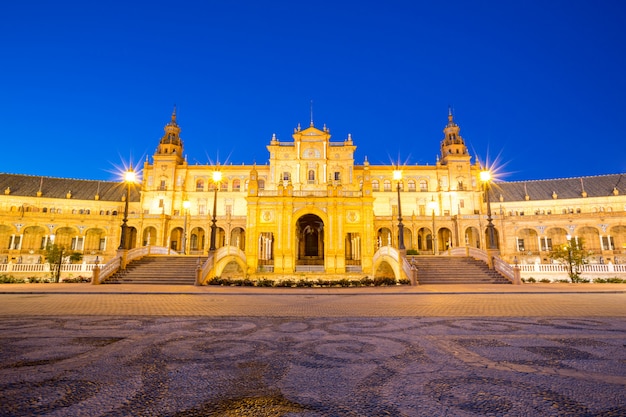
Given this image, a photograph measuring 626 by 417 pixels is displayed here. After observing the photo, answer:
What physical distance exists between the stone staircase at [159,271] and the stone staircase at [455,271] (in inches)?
671

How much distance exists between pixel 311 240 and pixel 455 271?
2991 centimetres

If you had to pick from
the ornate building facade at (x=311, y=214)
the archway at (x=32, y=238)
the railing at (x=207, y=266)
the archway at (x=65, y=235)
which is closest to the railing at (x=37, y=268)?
the railing at (x=207, y=266)

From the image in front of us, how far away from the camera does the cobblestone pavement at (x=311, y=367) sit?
3207 millimetres

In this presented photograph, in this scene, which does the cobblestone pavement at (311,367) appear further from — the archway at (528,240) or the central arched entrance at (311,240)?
the archway at (528,240)

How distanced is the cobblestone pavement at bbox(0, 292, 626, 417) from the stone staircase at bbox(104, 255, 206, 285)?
16.2 m

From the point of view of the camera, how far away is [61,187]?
6894cm

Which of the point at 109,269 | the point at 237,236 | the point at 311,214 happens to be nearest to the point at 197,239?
the point at 237,236

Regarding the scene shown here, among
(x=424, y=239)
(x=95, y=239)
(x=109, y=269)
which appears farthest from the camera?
(x=424, y=239)

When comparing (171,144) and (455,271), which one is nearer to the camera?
(455,271)

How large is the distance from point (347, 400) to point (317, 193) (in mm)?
34449

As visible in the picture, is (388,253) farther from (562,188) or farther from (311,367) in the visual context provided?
(562,188)

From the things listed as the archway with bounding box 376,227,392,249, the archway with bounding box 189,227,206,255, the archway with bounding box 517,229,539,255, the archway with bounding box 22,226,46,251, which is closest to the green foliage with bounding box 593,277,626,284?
the archway with bounding box 376,227,392,249

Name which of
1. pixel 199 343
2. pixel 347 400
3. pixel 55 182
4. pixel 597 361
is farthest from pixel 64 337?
pixel 55 182

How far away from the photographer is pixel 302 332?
6.97 meters
